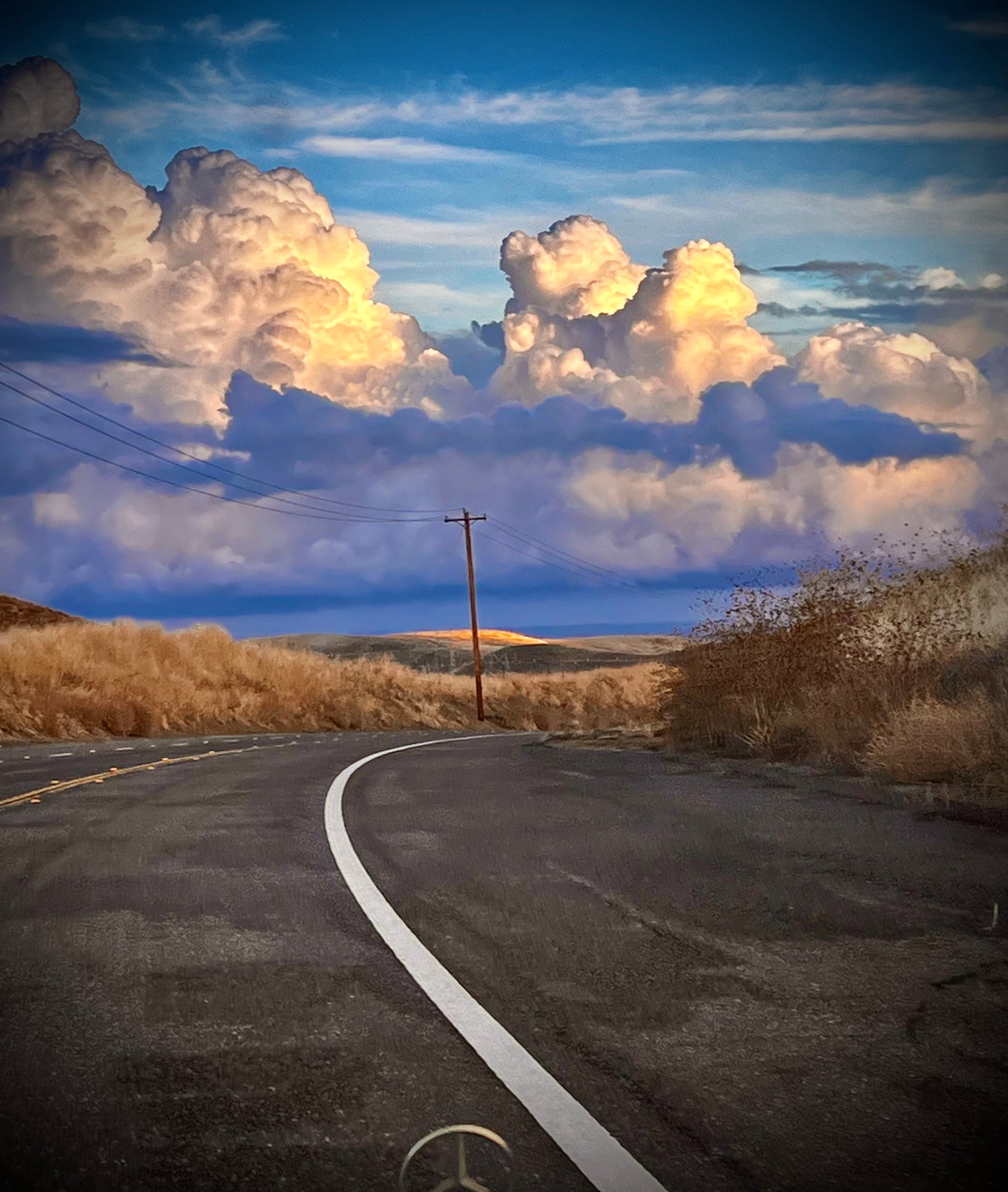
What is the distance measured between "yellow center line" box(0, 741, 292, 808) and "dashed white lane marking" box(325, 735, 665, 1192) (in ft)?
25.4

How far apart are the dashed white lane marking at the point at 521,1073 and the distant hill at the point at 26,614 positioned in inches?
2551

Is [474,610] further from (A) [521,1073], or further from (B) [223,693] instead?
(A) [521,1073]

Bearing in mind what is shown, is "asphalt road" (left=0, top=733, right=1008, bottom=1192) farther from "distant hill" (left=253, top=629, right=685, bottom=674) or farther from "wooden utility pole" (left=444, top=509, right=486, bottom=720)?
"distant hill" (left=253, top=629, right=685, bottom=674)

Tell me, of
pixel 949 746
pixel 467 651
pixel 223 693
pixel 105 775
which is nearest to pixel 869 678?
pixel 949 746

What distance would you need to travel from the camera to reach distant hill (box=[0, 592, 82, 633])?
69338mm

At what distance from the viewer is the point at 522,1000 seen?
542 cm

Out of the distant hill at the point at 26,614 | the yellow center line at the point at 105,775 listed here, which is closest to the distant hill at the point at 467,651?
the distant hill at the point at 26,614

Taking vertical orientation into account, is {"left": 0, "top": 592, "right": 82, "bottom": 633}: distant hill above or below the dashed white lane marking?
above

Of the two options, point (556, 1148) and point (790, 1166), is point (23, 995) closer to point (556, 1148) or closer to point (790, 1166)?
point (556, 1148)

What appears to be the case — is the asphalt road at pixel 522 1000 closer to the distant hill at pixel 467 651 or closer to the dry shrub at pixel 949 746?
the dry shrub at pixel 949 746

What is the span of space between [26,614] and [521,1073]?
73.9 meters

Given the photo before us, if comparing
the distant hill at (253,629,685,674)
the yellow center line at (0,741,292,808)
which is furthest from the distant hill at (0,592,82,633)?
the yellow center line at (0,741,292,808)

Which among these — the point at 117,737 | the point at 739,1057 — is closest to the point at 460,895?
the point at 739,1057

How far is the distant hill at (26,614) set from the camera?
69338mm
